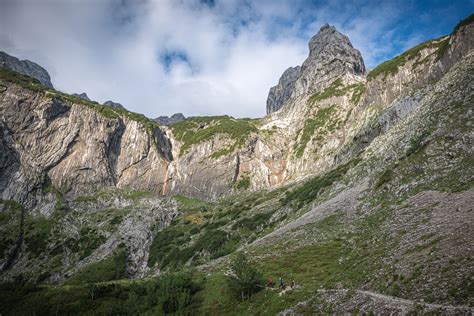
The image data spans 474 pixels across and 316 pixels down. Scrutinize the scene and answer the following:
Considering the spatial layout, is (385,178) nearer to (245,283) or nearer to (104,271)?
(245,283)

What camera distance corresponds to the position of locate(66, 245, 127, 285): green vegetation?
120m

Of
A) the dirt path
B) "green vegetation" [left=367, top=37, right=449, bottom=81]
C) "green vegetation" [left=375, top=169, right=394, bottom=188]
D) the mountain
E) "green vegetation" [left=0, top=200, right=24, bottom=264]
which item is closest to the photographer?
the dirt path

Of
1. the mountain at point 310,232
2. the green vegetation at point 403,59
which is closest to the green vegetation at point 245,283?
the mountain at point 310,232

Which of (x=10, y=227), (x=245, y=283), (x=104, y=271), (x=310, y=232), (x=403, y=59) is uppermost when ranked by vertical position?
(x=403, y=59)

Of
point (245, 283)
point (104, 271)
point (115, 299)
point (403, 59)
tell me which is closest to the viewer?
point (245, 283)

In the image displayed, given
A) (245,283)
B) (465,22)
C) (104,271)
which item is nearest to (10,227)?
(104,271)

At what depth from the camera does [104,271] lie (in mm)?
124375

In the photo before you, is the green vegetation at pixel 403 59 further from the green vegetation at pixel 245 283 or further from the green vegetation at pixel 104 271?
the green vegetation at pixel 104 271

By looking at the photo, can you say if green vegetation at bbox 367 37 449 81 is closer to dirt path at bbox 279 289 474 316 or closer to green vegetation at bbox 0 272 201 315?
green vegetation at bbox 0 272 201 315

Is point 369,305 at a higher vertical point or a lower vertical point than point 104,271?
lower

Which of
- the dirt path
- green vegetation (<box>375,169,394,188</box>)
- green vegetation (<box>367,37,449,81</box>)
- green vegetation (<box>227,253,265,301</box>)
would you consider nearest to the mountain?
the dirt path

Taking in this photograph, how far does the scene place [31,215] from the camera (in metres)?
180

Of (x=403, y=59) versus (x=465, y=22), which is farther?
(x=403, y=59)

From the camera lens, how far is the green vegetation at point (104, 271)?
119688mm
